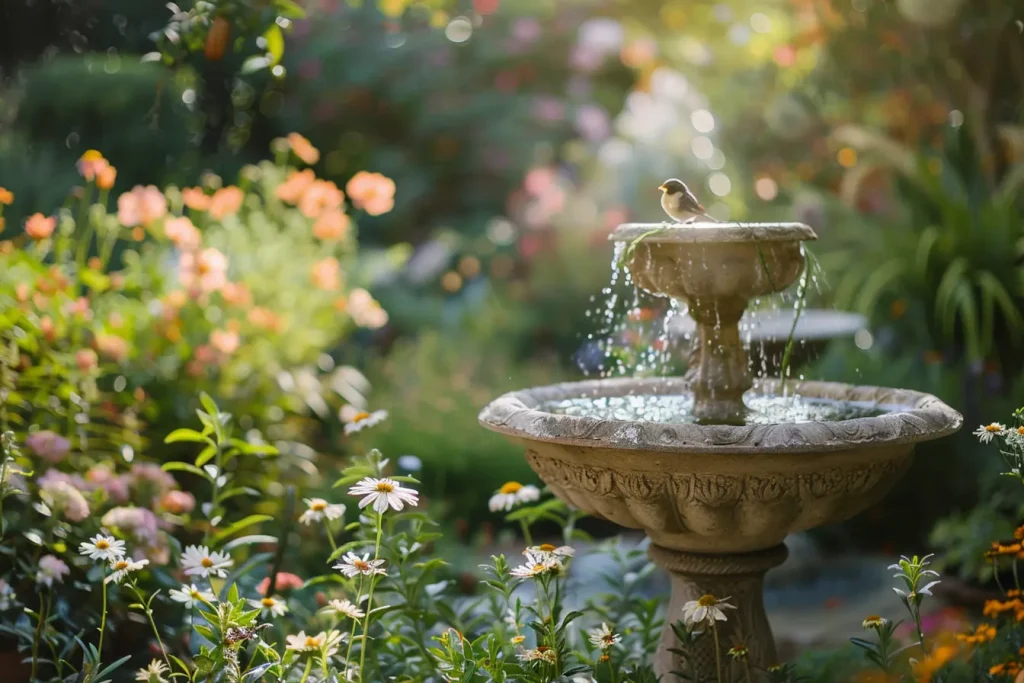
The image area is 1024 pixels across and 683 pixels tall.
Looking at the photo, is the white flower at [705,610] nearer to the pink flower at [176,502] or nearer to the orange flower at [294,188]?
the pink flower at [176,502]

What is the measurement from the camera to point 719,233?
239cm

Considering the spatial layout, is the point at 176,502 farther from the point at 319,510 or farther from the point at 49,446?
the point at 319,510

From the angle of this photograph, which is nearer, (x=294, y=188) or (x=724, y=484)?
(x=724, y=484)

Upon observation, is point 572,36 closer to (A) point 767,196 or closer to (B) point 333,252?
(A) point 767,196

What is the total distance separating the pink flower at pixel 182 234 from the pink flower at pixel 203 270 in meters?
0.04

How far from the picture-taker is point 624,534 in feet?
16.3

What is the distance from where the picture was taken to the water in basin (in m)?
2.72

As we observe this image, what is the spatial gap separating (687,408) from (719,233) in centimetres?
65

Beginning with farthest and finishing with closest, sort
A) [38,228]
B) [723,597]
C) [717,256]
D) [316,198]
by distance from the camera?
1. [316,198]
2. [38,228]
3. [723,597]
4. [717,256]

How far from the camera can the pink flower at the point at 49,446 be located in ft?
9.18

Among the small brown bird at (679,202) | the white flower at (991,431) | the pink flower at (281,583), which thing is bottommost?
the pink flower at (281,583)

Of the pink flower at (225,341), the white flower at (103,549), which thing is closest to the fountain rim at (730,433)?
the white flower at (103,549)

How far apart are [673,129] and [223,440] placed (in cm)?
569

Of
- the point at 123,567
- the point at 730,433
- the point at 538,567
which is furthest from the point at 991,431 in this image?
the point at 123,567
